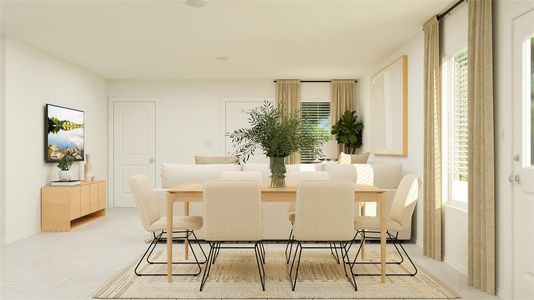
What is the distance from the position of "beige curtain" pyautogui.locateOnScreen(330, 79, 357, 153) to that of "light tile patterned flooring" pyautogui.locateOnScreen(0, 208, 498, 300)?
4.53 metres

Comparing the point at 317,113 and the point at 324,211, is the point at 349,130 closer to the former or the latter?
the point at 317,113

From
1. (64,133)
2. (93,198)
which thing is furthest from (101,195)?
(64,133)

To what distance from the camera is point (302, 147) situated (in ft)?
14.5

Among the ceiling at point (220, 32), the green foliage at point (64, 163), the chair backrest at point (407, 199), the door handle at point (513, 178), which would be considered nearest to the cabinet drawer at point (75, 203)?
the green foliage at point (64, 163)

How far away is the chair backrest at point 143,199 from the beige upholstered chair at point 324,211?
1.36 m

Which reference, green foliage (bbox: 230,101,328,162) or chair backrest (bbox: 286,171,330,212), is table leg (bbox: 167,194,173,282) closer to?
green foliage (bbox: 230,101,328,162)

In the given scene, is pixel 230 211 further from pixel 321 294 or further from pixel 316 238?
pixel 321 294

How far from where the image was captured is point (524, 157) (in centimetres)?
335

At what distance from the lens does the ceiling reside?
15.6ft

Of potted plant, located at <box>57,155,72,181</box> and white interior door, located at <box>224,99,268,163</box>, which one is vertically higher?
white interior door, located at <box>224,99,268,163</box>

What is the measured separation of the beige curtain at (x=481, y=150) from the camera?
3.63 m

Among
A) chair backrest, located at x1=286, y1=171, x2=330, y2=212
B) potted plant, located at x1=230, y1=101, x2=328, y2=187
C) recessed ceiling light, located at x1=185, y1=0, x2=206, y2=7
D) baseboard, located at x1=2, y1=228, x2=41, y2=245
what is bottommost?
baseboard, located at x1=2, y1=228, x2=41, y2=245

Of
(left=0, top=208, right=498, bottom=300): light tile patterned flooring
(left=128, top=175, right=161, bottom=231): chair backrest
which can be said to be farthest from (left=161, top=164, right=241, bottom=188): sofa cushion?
(left=128, top=175, right=161, bottom=231): chair backrest

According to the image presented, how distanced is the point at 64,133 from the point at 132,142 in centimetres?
244
